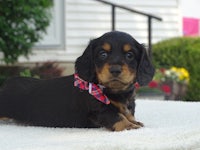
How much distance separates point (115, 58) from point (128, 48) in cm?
13

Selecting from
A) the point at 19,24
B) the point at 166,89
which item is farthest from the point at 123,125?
the point at 166,89

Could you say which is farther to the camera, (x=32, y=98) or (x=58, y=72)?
(x=58, y=72)

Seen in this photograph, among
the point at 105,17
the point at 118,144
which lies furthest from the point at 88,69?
the point at 105,17

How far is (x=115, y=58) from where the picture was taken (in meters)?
3.48

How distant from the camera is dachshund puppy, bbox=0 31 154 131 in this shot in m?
3.53

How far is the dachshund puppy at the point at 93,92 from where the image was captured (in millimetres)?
3531

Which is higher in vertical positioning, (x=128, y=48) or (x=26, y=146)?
(x=128, y=48)

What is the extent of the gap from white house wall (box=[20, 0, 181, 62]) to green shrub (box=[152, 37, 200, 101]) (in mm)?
978

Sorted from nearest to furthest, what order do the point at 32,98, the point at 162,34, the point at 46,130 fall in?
the point at 46,130
the point at 32,98
the point at 162,34

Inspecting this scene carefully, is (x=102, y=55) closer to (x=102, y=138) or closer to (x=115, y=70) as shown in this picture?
(x=115, y=70)

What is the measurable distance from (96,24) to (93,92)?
8017mm

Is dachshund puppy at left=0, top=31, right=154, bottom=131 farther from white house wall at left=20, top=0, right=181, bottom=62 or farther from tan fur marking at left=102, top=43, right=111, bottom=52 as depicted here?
white house wall at left=20, top=0, right=181, bottom=62

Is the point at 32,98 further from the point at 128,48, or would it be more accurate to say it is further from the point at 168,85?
the point at 168,85

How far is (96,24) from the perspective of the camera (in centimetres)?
1159
